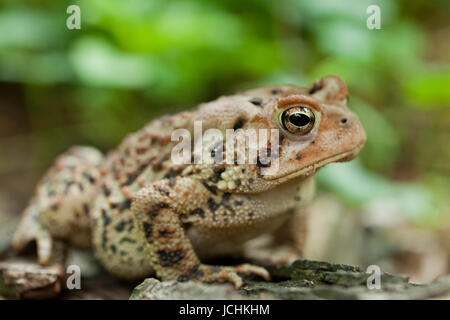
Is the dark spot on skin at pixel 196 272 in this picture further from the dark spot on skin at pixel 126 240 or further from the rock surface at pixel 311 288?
the dark spot on skin at pixel 126 240

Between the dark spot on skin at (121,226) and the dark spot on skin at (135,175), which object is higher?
the dark spot on skin at (135,175)

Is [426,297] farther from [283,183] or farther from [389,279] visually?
[283,183]

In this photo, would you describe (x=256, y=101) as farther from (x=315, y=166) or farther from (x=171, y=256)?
(x=171, y=256)

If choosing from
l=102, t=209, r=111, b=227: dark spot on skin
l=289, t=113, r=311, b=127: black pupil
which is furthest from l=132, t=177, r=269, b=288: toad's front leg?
l=289, t=113, r=311, b=127: black pupil

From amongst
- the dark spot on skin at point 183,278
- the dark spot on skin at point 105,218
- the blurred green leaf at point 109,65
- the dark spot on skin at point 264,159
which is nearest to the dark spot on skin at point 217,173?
the dark spot on skin at point 264,159

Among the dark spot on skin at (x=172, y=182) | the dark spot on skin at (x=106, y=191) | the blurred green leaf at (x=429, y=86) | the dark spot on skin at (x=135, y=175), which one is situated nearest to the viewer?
the dark spot on skin at (x=172, y=182)

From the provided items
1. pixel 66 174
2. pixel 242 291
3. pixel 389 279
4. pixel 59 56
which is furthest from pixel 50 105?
pixel 389 279

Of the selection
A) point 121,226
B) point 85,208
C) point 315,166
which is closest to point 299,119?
point 315,166
